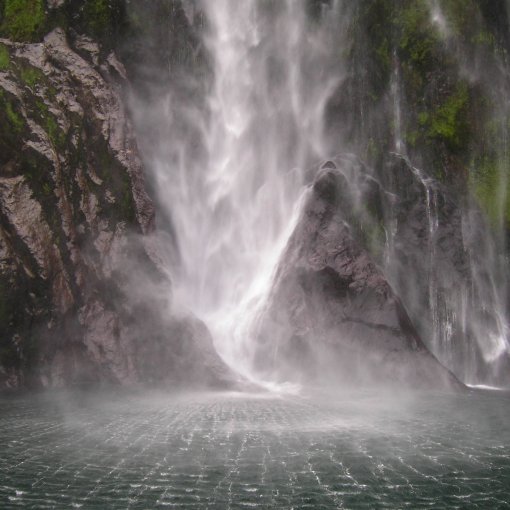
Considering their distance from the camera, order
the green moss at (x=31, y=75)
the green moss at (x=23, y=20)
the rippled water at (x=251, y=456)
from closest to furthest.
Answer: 1. the rippled water at (x=251, y=456)
2. the green moss at (x=31, y=75)
3. the green moss at (x=23, y=20)

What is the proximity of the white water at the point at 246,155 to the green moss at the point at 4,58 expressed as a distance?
643cm

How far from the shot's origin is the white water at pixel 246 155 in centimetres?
1869

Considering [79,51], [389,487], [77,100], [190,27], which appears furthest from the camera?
[190,27]

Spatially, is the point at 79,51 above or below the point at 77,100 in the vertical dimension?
above

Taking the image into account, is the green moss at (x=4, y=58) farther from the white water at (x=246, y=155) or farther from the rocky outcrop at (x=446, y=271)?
the rocky outcrop at (x=446, y=271)

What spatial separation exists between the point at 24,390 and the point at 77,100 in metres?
7.92

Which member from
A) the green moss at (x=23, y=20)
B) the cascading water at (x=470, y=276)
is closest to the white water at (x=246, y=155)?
the cascading water at (x=470, y=276)

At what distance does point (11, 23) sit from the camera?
1560cm

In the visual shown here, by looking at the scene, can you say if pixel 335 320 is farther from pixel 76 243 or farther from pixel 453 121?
pixel 453 121

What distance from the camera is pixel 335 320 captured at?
16234 mm

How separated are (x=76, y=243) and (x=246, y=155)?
8827 millimetres

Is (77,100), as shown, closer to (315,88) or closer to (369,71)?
(315,88)

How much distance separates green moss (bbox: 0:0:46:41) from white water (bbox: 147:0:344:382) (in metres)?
5.68

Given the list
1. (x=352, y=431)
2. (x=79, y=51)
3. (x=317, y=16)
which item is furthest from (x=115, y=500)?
(x=317, y=16)
